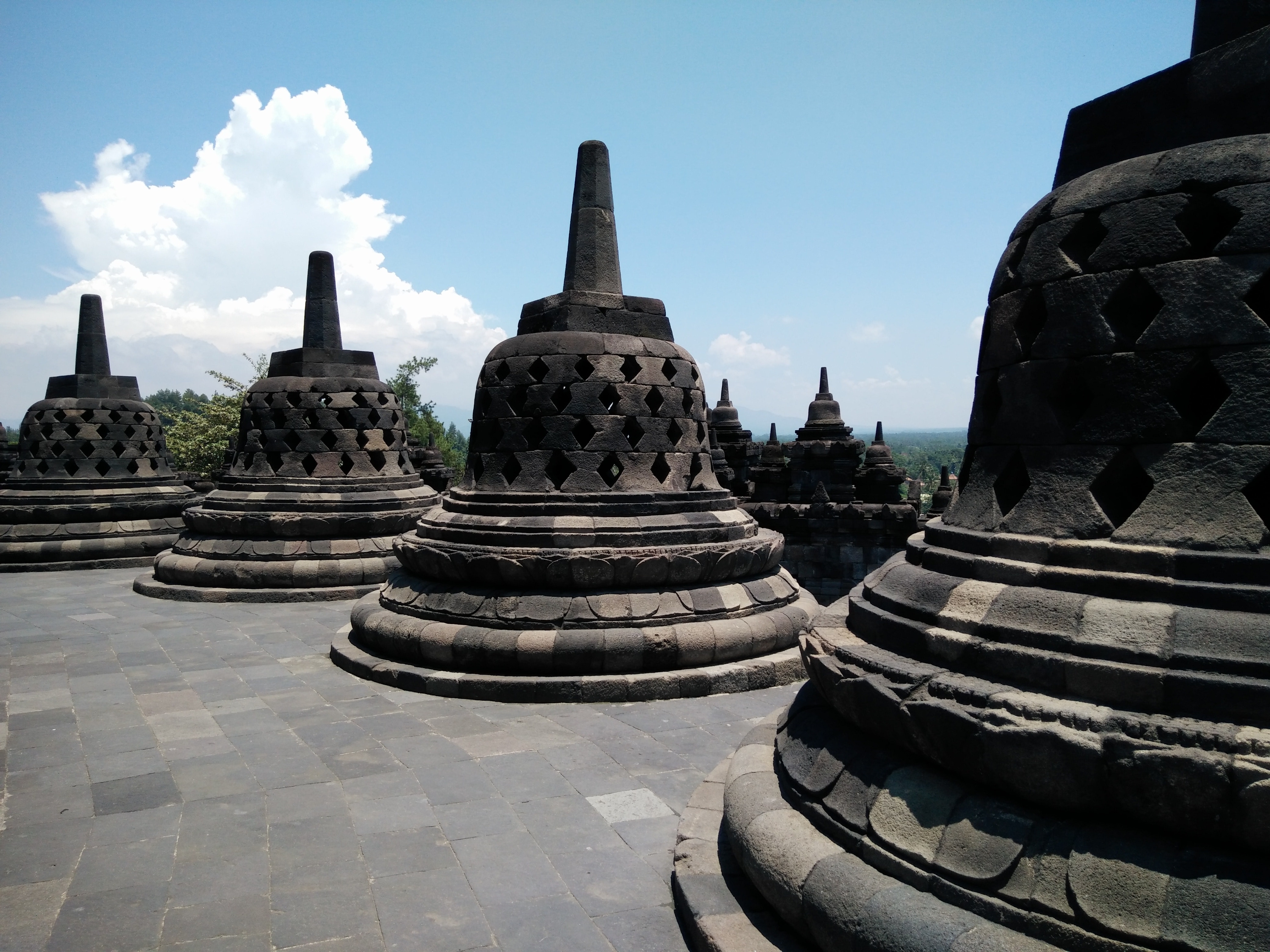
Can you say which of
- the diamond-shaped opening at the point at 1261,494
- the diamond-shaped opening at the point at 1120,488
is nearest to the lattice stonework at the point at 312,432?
the diamond-shaped opening at the point at 1120,488

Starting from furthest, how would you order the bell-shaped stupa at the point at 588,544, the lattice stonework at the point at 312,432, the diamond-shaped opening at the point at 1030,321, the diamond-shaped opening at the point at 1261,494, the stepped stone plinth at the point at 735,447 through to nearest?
the stepped stone plinth at the point at 735,447 < the lattice stonework at the point at 312,432 < the bell-shaped stupa at the point at 588,544 < the diamond-shaped opening at the point at 1030,321 < the diamond-shaped opening at the point at 1261,494

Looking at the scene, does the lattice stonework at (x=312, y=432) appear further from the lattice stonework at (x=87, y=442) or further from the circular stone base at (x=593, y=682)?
the circular stone base at (x=593, y=682)

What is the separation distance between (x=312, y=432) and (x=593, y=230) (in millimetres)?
5400

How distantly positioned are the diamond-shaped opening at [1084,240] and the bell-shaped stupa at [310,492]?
346 inches

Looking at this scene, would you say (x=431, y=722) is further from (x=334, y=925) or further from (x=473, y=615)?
(x=334, y=925)

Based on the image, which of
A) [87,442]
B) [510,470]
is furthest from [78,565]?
[510,470]

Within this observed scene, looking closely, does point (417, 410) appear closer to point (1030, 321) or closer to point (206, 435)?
point (206, 435)

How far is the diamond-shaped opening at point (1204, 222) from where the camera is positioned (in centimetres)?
247

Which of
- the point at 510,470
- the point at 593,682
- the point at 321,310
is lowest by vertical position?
the point at 593,682

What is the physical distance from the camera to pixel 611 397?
6.91 meters

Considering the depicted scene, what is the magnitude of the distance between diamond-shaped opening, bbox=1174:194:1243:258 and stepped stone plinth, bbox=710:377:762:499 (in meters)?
13.9

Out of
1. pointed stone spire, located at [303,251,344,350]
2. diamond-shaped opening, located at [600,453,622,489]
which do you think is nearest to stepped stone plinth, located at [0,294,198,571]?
pointed stone spire, located at [303,251,344,350]

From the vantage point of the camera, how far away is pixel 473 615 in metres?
6.30

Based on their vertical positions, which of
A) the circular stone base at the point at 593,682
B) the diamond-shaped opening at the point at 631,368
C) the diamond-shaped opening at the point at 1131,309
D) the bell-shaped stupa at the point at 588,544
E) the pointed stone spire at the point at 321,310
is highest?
the pointed stone spire at the point at 321,310
